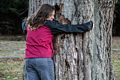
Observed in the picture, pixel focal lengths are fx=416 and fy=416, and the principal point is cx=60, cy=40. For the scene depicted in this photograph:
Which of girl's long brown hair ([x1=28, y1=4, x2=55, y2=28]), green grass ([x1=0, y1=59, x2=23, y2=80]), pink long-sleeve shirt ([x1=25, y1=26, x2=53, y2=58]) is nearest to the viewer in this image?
girl's long brown hair ([x1=28, y1=4, x2=55, y2=28])

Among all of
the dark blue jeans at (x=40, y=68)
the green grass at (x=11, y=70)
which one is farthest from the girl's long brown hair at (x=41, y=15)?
the green grass at (x=11, y=70)

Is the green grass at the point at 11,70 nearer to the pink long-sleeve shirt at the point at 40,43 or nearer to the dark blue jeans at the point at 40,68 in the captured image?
the dark blue jeans at the point at 40,68

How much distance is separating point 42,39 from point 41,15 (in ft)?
1.12

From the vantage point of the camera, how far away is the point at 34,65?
572 cm

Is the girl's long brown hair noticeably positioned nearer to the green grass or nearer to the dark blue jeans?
the dark blue jeans

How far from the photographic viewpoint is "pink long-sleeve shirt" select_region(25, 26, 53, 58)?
18.3 ft

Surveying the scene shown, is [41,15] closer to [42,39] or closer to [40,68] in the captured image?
[42,39]

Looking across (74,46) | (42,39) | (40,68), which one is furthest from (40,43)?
(74,46)

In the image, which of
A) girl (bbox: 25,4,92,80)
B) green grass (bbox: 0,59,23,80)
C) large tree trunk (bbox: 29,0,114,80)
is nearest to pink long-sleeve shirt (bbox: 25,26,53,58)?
girl (bbox: 25,4,92,80)

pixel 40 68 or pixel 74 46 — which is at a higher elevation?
pixel 74 46

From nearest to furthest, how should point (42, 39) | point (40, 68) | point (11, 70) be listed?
point (42, 39)
point (40, 68)
point (11, 70)

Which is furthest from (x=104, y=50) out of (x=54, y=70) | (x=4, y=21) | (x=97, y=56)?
(x=4, y=21)

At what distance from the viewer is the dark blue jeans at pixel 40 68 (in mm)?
5656

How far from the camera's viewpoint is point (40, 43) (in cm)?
562
